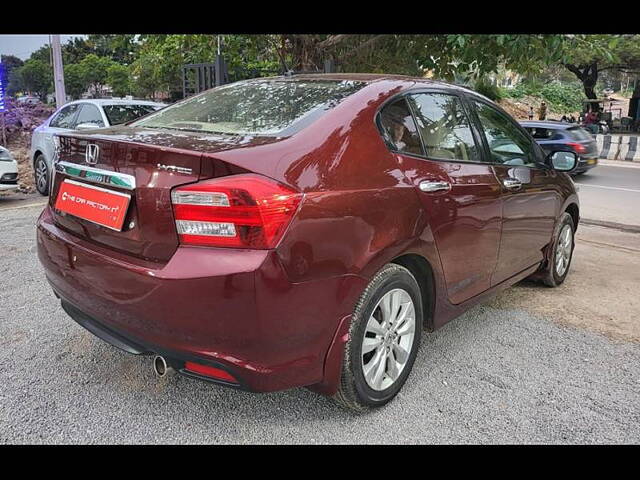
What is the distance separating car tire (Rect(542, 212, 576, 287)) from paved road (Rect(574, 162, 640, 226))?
4.19 meters

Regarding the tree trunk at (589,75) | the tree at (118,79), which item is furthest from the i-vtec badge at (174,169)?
the tree at (118,79)

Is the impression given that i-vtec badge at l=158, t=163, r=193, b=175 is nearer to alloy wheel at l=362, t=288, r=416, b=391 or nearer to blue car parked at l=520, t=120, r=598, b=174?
alloy wheel at l=362, t=288, r=416, b=391

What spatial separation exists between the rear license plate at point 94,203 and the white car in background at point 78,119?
18.3ft

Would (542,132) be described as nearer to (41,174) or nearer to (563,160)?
(563,160)

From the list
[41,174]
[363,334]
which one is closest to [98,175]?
[363,334]

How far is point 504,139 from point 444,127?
83 centimetres

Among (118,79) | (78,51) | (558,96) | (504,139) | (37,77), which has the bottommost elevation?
(504,139)

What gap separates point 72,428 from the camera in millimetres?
2465

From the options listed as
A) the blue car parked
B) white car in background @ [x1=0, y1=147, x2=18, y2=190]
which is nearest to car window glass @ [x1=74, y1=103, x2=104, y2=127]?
white car in background @ [x1=0, y1=147, x2=18, y2=190]

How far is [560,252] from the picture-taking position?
4.62 meters

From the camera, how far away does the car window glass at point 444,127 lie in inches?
117

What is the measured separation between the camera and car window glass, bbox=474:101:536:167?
3.55 m

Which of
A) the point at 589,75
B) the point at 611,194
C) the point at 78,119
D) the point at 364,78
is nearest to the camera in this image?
the point at 364,78

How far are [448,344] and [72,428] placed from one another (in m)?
2.19
